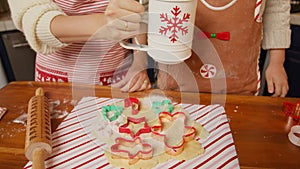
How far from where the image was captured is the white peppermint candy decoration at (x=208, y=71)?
68 centimetres

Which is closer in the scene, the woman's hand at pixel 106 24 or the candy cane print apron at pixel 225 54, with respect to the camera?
the woman's hand at pixel 106 24

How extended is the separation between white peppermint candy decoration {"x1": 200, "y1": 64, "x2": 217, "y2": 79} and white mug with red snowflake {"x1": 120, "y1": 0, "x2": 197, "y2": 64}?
28 centimetres

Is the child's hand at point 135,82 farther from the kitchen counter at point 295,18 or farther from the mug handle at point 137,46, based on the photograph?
the kitchen counter at point 295,18

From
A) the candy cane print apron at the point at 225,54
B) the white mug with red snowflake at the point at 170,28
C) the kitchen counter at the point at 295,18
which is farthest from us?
the kitchen counter at the point at 295,18

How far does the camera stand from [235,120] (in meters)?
0.56

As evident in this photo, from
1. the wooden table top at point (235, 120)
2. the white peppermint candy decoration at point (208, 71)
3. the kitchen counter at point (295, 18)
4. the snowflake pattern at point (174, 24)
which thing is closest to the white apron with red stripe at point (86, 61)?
the wooden table top at point (235, 120)

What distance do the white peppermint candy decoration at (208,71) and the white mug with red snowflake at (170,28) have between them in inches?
11.2

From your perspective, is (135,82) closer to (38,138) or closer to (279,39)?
(38,138)

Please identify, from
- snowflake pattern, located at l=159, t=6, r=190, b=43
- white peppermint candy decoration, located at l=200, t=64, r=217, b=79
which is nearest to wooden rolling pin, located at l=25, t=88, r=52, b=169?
snowflake pattern, located at l=159, t=6, r=190, b=43

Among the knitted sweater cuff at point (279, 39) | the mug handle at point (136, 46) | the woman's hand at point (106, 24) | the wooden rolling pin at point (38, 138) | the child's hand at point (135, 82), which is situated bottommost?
the wooden rolling pin at point (38, 138)

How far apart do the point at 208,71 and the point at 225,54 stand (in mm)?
61

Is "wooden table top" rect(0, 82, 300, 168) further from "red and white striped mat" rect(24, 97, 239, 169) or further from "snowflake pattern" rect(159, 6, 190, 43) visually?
"snowflake pattern" rect(159, 6, 190, 43)

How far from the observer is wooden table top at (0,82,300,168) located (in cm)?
47

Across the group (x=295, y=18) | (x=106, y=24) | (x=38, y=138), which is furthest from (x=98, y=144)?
(x=295, y=18)
